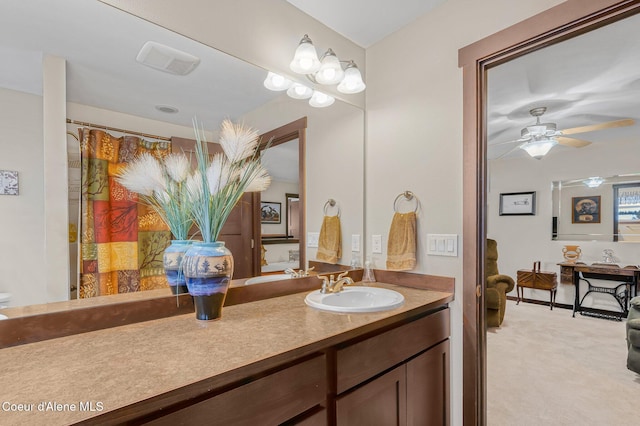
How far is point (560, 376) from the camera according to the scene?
251 centimetres

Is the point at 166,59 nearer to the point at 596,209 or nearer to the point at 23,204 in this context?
the point at 23,204

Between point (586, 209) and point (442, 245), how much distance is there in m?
4.41

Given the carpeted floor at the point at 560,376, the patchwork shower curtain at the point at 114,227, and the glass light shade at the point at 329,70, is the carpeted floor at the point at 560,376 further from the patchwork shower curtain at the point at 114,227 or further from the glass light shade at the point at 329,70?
the glass light shade at the point at 329,70

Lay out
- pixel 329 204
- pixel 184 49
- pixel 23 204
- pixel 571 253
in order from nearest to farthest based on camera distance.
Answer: pixel 23 204 < pixel 184 49 < pixel 329 204 < pixel 571 253

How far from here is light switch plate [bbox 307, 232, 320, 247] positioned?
1.77 m

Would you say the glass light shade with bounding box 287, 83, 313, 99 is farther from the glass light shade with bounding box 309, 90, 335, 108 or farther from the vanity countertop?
the vanity countertop

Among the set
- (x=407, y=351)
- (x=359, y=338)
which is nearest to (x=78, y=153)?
(x=359, y=338)

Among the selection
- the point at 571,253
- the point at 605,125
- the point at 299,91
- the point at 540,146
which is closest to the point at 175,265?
the point at 299,91

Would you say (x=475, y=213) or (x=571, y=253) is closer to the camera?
(x=475, y=213)

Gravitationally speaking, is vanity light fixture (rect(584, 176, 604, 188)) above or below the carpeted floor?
above

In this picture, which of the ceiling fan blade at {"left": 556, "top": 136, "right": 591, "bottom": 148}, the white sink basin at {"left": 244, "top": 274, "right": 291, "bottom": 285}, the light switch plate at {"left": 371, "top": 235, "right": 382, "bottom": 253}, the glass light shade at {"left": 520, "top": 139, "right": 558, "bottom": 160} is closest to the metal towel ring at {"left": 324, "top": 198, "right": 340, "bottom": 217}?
the light switch plate at {"left": 371, "top": 235, "right": 382, "bottom": 253}

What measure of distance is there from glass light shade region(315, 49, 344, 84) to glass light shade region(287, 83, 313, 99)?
3.4 inches

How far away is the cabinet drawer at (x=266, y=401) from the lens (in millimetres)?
700

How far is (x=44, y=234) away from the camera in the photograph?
964 millimetres
